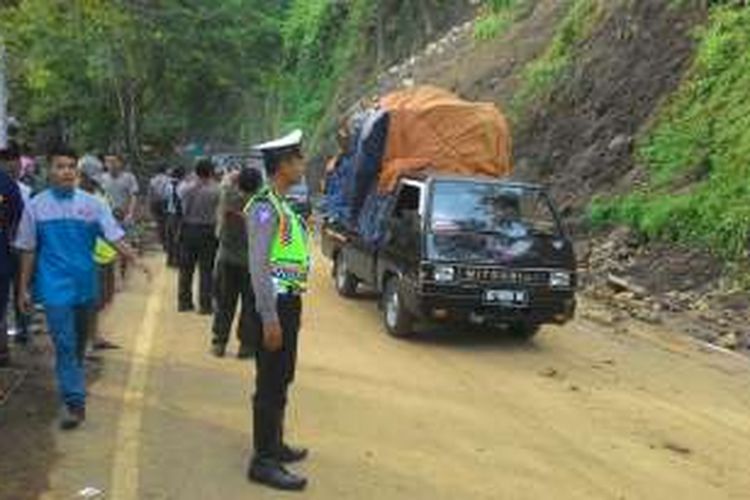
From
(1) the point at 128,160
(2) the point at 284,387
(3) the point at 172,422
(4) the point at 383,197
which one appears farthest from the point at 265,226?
(1) the point at 128,160

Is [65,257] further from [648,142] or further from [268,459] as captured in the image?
[648,142]

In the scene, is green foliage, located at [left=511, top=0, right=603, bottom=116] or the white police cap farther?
green foliage, located at [left=511, top=0, right=603, bottom=116]

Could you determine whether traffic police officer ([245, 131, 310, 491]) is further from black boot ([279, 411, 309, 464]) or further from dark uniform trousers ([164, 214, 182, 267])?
dark uniform trousers ([164, 214, 182, 267])

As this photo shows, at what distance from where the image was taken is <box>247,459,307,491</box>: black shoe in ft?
27.6

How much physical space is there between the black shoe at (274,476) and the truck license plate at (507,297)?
6105 millimetres

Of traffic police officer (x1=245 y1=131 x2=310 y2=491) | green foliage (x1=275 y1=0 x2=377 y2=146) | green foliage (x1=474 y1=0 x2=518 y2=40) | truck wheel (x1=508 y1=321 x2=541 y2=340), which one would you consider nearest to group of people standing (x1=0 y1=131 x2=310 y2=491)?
traffic police officer (x1=245 y1=131 x2=310 y2=491)

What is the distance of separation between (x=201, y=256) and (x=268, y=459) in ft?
27.2

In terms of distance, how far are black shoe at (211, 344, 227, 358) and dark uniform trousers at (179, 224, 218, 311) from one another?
301 cm

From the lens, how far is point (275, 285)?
819 centimetres

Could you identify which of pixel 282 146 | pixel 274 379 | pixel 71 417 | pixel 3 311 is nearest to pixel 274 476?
pixel 274 379

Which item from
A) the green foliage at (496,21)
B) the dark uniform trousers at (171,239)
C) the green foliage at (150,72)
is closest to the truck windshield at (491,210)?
the dark uniform trousers at (171,239)

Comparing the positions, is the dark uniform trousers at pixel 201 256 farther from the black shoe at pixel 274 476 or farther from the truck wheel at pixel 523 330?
the black shoe at pixel 274 476

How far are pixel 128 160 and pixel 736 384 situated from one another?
29.6 metres

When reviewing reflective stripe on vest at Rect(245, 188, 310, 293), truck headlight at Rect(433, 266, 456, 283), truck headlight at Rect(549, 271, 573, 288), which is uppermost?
reflective stripe on vest at Rect(245, 188, 310, 293)
